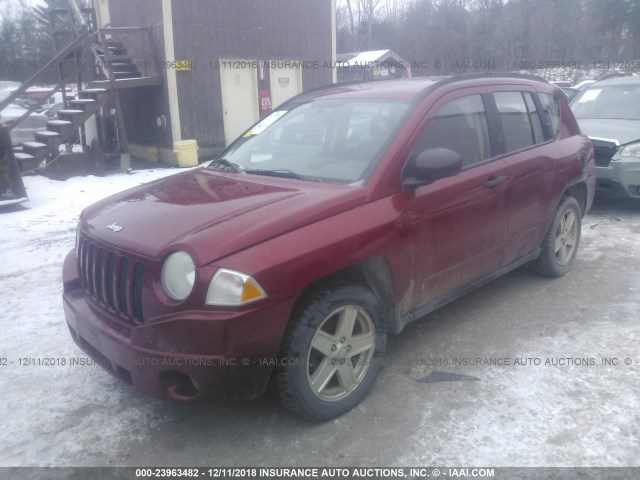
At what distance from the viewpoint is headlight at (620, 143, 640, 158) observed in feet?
22.9

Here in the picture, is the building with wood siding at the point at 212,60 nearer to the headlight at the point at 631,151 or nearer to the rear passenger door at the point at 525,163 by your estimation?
the headlight at the point at 631,151

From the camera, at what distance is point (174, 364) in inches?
Result: 103

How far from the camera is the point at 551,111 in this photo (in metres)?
4.98

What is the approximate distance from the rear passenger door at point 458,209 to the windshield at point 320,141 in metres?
0.30

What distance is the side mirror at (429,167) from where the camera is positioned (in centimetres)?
328

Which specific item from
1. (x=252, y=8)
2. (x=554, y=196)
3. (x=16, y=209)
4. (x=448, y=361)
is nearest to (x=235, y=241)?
(x=448, y=361)

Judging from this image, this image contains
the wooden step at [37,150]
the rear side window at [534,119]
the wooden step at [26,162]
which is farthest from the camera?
the wooden step at [37,150]

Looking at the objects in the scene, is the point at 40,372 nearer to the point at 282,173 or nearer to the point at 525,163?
the point at 282,173

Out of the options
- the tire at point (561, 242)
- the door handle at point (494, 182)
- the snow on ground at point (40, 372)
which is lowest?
the snow on ground at point (40, 372)

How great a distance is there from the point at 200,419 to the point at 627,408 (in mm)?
2408

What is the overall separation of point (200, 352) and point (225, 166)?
1807 mm

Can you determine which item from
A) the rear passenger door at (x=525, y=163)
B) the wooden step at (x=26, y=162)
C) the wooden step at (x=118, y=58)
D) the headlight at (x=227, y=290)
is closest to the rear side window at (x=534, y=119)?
the rear passenger door at (x=525, y=163)

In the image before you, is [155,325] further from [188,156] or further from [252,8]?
[252,8]

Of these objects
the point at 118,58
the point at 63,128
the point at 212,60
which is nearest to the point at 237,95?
the point at 212,60
